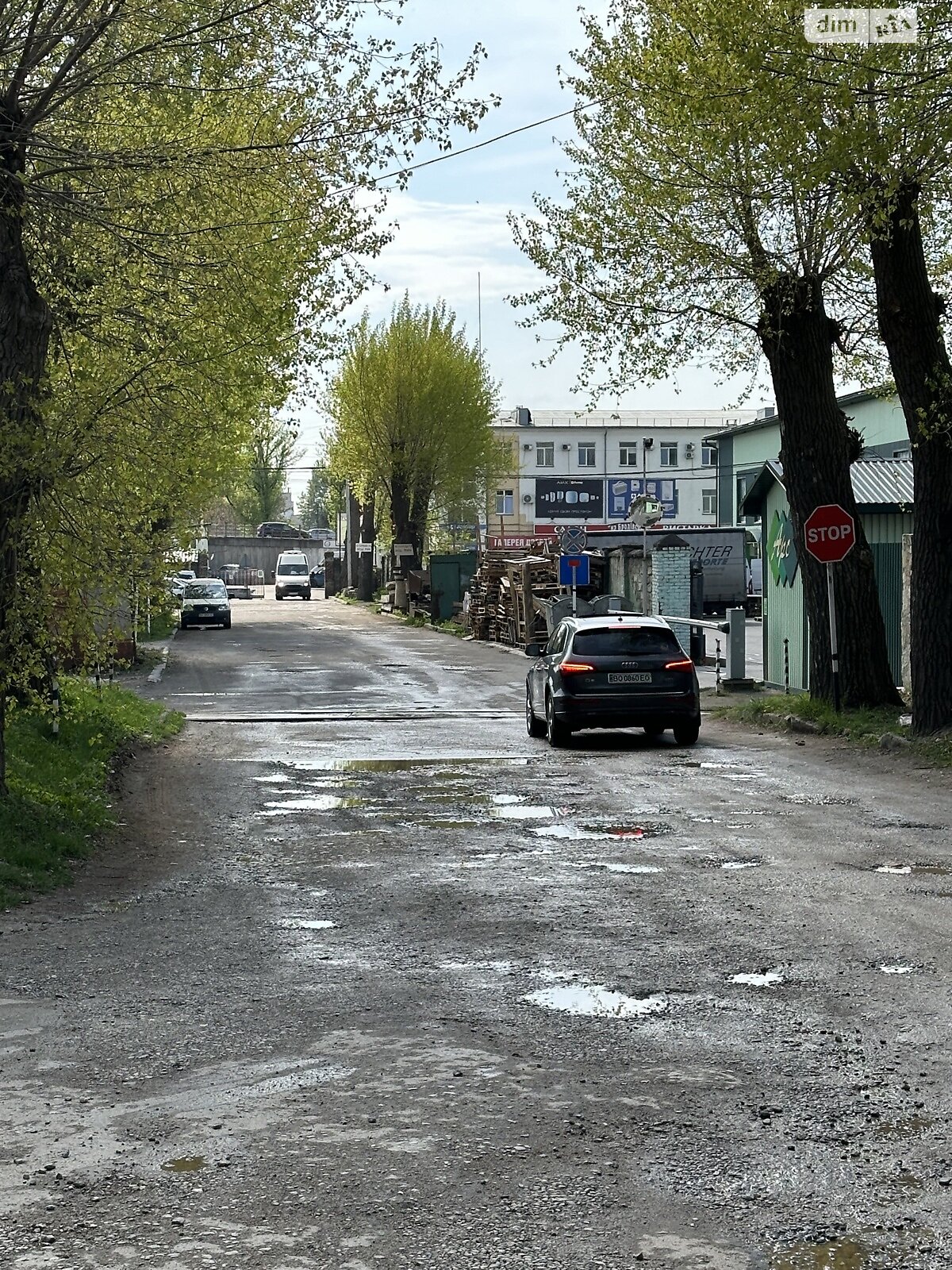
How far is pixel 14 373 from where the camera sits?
12.5m

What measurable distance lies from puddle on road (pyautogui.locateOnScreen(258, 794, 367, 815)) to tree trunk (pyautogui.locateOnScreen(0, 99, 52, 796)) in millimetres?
2785

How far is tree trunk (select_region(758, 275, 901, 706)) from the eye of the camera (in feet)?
72.7

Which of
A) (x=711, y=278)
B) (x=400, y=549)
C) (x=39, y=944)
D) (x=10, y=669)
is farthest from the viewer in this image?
(x=400, y=549)

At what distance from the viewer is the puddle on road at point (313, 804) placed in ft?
48.8

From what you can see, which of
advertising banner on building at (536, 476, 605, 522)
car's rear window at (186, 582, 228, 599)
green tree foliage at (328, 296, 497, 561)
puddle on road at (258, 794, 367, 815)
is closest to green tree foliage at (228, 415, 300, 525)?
advertising banner on building at (536, 476, 605, 522)

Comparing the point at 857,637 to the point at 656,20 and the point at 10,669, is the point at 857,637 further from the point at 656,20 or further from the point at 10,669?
the point at 10,669

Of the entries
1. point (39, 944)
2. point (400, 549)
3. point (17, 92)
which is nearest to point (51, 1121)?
point (39, 944)

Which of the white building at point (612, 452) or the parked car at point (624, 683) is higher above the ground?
the white building at point (612, 452)

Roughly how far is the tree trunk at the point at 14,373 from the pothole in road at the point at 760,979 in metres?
6.23

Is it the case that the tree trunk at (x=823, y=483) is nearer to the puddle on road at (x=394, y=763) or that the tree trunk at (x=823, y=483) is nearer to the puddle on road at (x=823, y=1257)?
the puddle on road at (x=394, y=763)

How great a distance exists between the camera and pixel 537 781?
16719 millimetres

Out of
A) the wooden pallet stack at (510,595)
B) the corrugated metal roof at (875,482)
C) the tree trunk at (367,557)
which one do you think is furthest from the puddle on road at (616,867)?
the tree trunk at (367,557)

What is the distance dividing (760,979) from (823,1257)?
131 inches

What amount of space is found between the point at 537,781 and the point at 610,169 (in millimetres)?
9356
